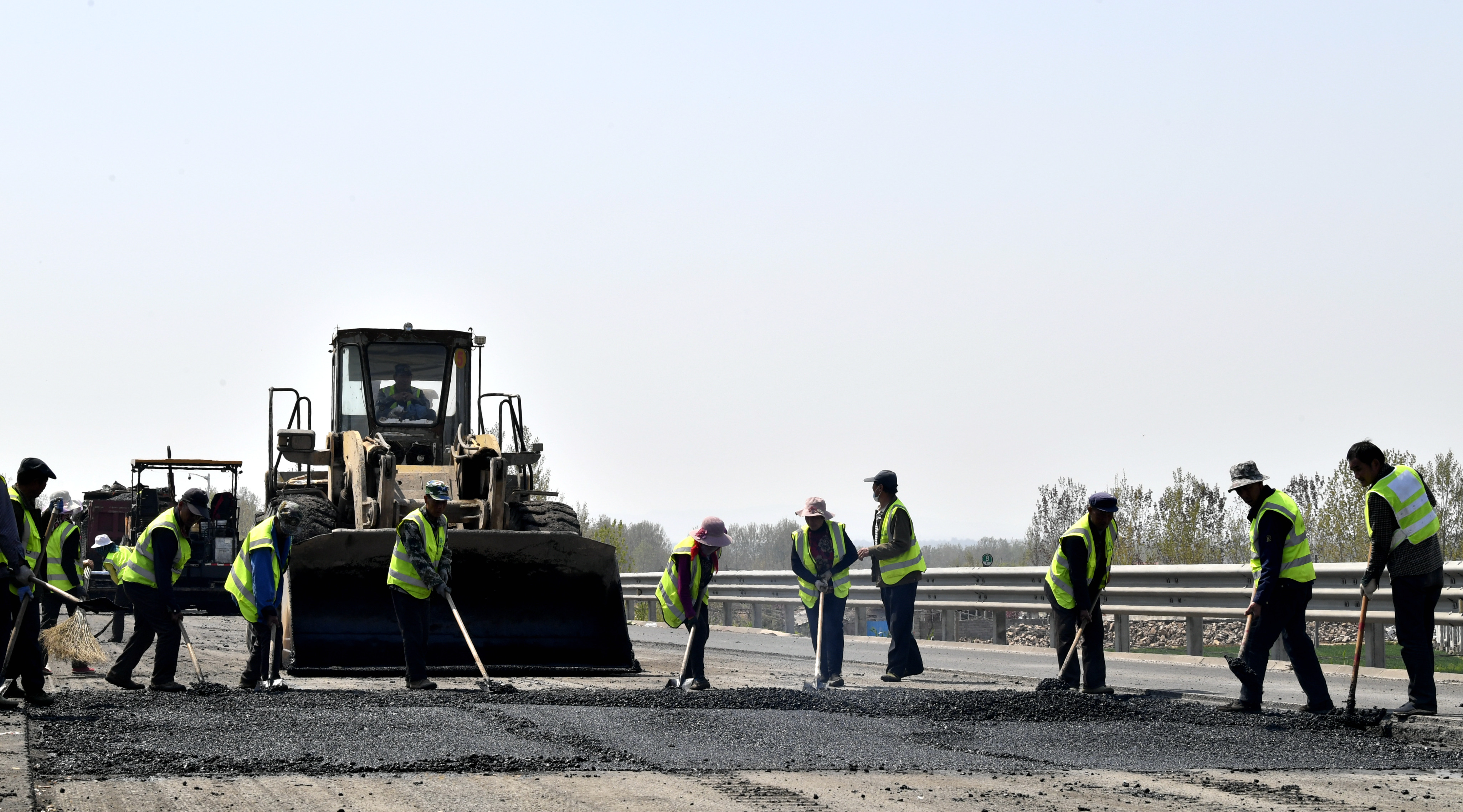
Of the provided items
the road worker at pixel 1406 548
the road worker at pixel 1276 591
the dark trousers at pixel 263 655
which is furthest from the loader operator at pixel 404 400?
the road worker at pixel 1406 548

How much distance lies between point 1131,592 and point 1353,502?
99.7ft

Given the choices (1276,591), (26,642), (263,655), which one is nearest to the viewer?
(1276,591)

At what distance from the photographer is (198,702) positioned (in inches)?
349

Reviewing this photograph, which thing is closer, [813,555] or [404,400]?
[813,555]

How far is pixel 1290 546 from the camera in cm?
900

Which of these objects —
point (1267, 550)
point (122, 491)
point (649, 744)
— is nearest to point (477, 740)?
point (649, 744)

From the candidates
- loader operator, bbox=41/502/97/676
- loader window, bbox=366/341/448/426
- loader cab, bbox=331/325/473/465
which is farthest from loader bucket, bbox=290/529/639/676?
loader window, bbox=366/341/448/426

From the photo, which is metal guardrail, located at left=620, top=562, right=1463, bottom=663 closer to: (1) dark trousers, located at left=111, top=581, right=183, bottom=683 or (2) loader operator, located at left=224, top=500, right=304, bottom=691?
(2) loader operator, located at left=224, top=500, right=304, bottom=691

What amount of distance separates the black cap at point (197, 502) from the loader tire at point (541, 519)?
132 inches

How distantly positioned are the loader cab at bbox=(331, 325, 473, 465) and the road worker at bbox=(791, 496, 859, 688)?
4365 millimetres

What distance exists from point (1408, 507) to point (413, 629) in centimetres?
631

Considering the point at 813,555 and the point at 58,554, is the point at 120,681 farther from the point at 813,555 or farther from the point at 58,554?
the point at 813,555

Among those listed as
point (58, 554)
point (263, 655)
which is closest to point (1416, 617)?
point (263, 655)

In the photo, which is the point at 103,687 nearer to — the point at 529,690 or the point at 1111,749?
the point at 529,690
